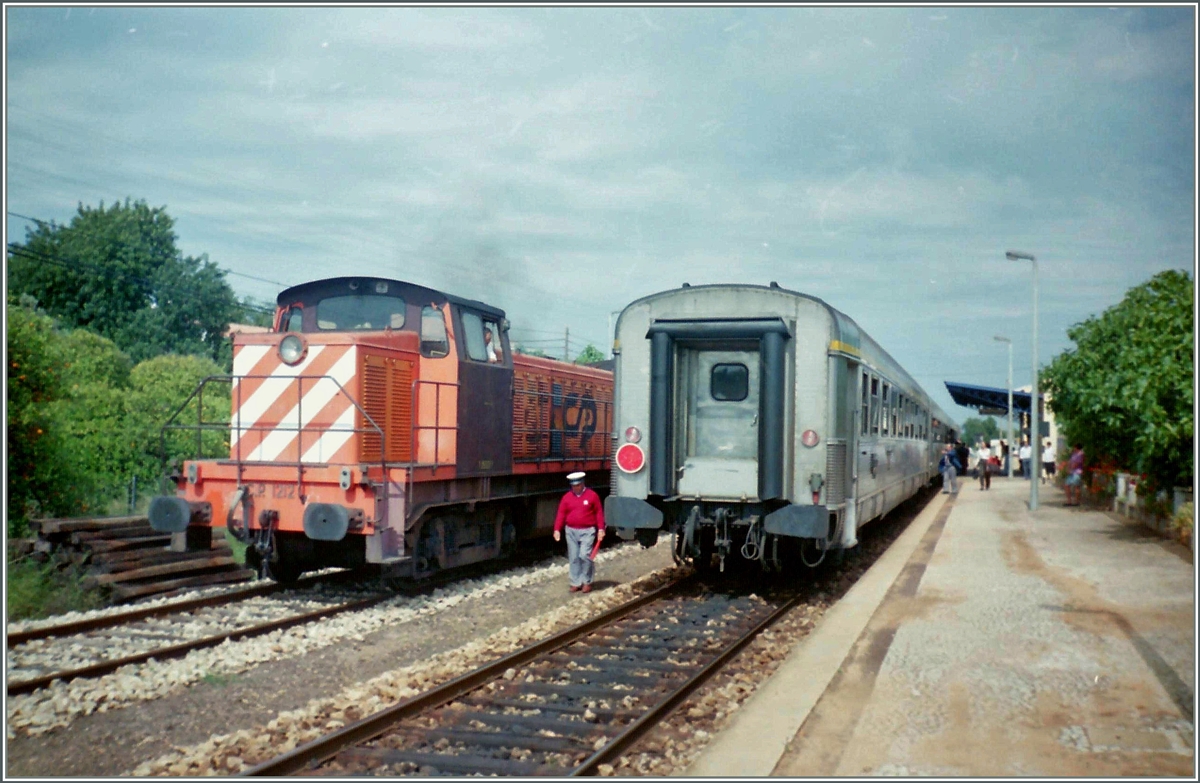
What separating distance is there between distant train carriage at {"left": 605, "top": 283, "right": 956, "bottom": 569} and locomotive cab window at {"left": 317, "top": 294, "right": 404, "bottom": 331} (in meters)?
2.66

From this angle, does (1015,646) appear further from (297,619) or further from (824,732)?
(297,619)

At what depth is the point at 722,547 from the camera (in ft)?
34.8

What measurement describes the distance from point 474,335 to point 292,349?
233cm

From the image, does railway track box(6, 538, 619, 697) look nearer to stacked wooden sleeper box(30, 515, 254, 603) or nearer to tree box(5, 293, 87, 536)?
stacked wooden sleeper box(30, 515, 254, 603)

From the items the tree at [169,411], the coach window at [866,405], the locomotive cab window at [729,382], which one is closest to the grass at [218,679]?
the locomotive cab window at [729,382]

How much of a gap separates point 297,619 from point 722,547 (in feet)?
14.9

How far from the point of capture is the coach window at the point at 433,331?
11.1 meters

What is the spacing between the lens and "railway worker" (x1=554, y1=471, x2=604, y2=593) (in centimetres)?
1126

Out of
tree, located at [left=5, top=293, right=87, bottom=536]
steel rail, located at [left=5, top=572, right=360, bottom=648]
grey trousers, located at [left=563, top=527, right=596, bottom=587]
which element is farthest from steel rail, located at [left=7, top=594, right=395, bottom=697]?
tree, located at [left=5, top=293, right=87, bottom=536]

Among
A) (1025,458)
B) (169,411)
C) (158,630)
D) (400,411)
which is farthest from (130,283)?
(1025,458)

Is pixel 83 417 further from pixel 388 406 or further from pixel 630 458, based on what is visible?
pixel 630 458

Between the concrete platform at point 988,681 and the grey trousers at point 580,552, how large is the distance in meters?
2.96

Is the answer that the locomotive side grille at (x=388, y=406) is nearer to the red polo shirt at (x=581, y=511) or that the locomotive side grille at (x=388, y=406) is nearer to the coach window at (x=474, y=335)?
the coach window at (x=474, y=335)

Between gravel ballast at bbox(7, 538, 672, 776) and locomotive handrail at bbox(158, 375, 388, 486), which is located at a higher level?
locomotive handrail at bbox(158, 375, 388, 486)
